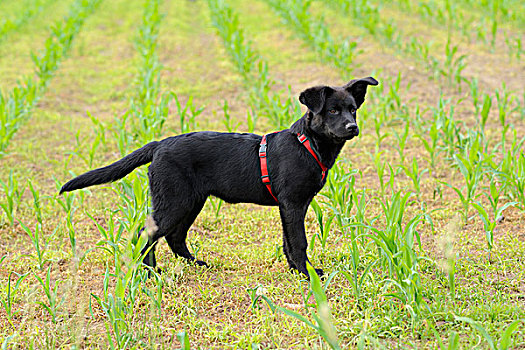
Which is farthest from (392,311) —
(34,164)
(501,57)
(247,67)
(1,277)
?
(501,57)

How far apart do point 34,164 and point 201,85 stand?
4.02 m

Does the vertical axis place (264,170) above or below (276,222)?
above

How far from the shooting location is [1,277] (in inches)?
152

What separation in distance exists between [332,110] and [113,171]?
4.92 feet

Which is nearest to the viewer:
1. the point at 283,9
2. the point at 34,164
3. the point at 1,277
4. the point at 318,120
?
the point at 318,120

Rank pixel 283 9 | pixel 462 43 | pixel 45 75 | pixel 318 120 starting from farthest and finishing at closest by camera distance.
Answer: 1. pixel 283 9
2. pixel 462 43
3. pixel 45 75
4. pixel 318 120

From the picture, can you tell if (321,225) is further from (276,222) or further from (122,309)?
(122,309)

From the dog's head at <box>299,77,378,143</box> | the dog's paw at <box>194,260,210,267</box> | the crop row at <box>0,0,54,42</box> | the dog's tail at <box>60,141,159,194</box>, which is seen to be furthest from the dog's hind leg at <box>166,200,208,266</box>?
the crop row at <box>0,0,54,42</box>

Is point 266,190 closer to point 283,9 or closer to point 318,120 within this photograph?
point 318,120

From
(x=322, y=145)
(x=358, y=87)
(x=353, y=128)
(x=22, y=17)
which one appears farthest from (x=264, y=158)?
(x=22, y=17)

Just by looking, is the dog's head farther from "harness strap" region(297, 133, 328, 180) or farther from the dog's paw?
the dog's paw

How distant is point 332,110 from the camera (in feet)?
11.4

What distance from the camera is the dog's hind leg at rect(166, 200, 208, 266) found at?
387cm

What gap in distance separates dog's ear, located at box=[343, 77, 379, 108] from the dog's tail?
1.37m
